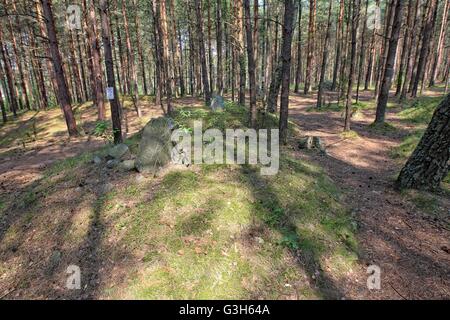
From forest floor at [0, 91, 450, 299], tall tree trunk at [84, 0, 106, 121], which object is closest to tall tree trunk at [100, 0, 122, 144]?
forest floor at [0, 91, 450, 299]

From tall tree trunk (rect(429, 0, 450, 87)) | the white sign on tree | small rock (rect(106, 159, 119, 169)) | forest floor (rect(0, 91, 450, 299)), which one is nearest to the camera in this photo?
forest floor (rect(0, 91, 450, 299))

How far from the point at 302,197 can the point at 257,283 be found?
296cm

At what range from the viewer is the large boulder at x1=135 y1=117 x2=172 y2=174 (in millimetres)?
7746

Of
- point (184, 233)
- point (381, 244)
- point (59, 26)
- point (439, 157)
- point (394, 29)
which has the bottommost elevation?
point (381, 244)

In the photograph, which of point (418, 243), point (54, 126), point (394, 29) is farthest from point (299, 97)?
point (418, 243)

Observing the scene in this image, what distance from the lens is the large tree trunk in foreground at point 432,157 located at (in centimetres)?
645

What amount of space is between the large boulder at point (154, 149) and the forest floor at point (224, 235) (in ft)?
1.44

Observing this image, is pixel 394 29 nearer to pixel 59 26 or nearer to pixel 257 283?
pixel 257 283

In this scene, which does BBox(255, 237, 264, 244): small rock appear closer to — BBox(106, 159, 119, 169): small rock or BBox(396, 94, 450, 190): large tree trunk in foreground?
BBox(396, 94, 450, 190): large tree trunk in foreground

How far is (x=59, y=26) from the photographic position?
3053 centimetres

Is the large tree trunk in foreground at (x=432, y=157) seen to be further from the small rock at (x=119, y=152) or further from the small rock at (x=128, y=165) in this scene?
the small rock at (x=119, y=152)

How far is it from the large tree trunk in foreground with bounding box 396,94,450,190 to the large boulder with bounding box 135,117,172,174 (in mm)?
6706

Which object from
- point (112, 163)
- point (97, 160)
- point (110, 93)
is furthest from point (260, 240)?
point (110, 93)

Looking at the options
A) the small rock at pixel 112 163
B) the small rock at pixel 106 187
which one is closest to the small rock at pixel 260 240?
the small rock at pixel 106 187
